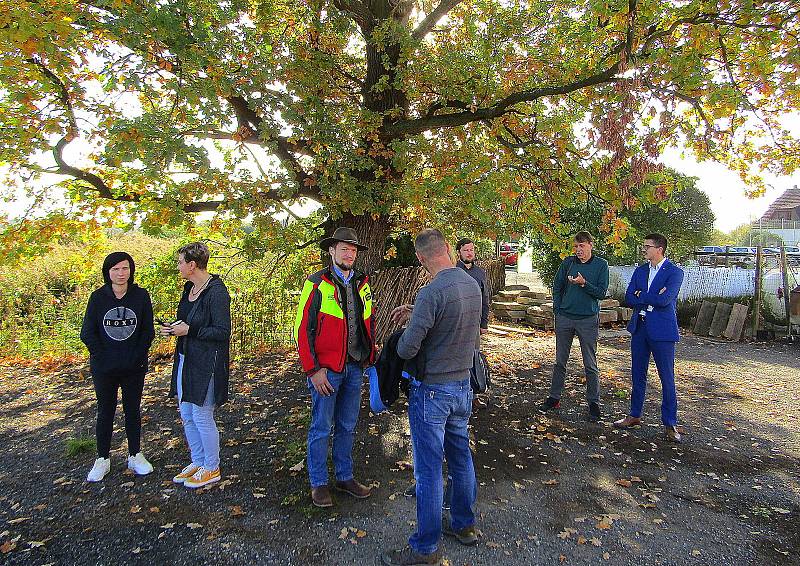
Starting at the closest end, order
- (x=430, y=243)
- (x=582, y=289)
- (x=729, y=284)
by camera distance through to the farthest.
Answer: (x=430, y=243) → (x=582, y=289) → (x=729, y=284)

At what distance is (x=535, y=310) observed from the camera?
12469 mm

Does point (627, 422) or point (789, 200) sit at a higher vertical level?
point (789, 200)

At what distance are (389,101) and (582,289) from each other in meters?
4.05

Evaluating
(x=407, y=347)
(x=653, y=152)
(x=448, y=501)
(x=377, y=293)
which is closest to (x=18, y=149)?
(x=377, y=293)

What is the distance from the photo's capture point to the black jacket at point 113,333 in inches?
154

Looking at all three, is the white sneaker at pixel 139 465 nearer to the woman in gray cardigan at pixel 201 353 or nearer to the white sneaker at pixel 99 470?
the white sneaker at pixel 99 470

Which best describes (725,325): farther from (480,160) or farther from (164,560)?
(164,560)

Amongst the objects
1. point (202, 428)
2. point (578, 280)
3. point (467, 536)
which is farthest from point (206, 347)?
point (578, 280)

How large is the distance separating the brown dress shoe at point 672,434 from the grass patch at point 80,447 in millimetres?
5459

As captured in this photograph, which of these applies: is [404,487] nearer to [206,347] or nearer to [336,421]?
[336,421]

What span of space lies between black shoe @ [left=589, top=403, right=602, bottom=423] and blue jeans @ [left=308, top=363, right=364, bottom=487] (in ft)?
9.98

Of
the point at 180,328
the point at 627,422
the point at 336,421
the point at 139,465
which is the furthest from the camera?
the point at 627,422

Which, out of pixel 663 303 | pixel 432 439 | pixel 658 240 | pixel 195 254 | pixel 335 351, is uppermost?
pixel 658 240

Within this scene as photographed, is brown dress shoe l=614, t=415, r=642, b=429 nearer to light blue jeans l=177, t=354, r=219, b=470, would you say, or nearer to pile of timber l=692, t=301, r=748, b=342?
light blue jeans l=177, t=354, r=219, b=470
